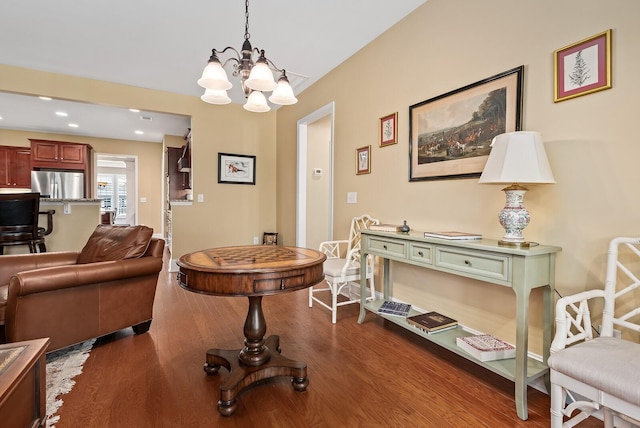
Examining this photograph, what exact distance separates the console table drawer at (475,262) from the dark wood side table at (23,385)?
1.94 m

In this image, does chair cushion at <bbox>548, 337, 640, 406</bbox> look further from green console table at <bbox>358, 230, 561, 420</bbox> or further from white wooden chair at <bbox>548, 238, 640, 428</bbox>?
green console table at <bbox>358, 230, 561, 420</bbox>

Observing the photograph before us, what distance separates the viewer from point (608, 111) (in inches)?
58.2

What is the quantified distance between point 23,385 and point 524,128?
258 centimetres

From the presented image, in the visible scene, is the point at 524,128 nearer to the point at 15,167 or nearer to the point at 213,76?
the point at 213,76

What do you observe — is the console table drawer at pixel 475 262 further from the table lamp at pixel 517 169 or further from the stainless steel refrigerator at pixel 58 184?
the stainless steel refrigerator at pixel 58 184

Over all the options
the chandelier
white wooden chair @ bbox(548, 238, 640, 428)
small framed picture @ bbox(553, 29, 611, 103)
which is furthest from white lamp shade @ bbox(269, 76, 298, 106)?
white wooden chair @ bbox(548, 238, 640, 428)

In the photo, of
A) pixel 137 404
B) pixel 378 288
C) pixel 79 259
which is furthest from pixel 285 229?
pixel 137 404

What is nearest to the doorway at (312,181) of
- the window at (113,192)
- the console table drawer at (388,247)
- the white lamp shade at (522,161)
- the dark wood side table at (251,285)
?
the console table drawer at (388,247)

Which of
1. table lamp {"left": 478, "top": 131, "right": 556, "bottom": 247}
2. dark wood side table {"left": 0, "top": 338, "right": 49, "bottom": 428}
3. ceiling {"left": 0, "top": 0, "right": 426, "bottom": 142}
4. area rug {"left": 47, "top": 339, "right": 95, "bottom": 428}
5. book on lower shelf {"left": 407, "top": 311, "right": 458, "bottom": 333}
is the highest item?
ceiling {"left": 0, "top": 0, "right": 426, "bottom": 142}

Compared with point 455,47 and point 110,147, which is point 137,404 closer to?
point 455,47

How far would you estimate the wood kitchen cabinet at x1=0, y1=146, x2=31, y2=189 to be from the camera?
6258mm

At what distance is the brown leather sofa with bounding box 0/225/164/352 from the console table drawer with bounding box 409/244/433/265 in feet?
6.28

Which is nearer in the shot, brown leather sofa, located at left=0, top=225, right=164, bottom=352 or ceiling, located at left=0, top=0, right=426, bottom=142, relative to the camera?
brown leather sofa, located at left=0, top=225, right=164, bottom=352

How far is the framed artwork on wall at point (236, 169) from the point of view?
4.76 meters
